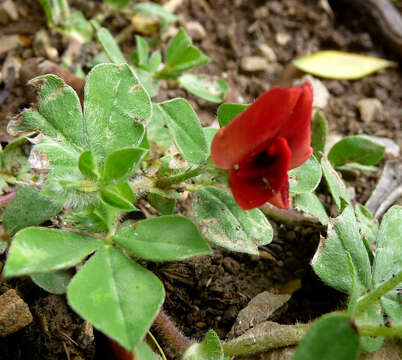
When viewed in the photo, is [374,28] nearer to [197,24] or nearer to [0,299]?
[197,24]

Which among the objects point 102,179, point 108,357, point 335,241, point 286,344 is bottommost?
point 108,357

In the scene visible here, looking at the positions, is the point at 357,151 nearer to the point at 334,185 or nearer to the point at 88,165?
the point at 334,185

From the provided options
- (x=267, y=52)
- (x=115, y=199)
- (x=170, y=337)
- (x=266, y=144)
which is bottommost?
(x=170, y=337)

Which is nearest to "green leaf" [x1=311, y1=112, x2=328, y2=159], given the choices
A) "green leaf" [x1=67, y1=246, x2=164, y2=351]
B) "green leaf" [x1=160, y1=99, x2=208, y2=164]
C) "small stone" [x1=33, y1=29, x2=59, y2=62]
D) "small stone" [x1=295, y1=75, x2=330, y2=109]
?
"small stone" [x1=295, y1=75, x2=330, y2=109]

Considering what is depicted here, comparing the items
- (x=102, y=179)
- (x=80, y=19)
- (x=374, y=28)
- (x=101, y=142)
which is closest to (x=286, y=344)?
(x=102, y=179)

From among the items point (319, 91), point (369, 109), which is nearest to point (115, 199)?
point (319, 91)

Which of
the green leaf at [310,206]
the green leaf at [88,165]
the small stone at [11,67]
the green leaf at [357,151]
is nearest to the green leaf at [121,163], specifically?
the green leaf at [88,165]
